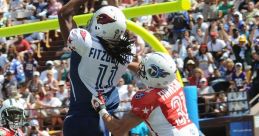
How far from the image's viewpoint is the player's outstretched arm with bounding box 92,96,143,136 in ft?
17.8

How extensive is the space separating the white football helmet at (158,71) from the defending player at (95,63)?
47 centimetres

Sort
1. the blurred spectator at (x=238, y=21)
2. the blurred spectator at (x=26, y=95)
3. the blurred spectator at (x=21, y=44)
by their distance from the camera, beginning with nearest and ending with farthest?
1. the blurred spectator at (x=26, y=95)
2. the blurred spectator at (x=238, y=21)
3. the blurred spectator at (x=21, y=44)

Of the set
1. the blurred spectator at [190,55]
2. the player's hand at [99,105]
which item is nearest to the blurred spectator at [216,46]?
the blurred spectator at [190,55]

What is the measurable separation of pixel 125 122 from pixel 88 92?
22.4 inches

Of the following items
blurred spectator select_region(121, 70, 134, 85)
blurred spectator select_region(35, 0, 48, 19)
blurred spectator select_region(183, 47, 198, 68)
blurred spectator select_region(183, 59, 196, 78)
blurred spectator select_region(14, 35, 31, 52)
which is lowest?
blurred spectator select_region(121, 70, 134, 85)

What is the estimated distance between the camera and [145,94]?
17.8ft

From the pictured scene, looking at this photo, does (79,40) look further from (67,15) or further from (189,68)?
(189,68)

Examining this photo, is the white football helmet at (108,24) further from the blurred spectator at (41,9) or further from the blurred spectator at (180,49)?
the blurred spectator at (41,9)

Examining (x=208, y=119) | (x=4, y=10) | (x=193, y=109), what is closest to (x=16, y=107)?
(x=193, y=109)

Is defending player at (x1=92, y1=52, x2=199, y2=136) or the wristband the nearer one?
defending player at (x1=92, y1=52, x2=199, y2=136)

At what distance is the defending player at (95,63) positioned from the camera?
5781mm

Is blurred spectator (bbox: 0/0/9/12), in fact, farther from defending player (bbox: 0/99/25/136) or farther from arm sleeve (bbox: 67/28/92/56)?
arm sleeve (bbox: 67/28/92/56)

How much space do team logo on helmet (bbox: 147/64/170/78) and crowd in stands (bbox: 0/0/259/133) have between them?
6.14 metres

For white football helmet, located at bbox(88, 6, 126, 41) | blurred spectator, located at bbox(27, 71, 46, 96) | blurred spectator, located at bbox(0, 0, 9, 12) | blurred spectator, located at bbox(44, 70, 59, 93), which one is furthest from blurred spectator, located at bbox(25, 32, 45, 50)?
white football helmet, located at bbox(88, 6, 126, 41)
